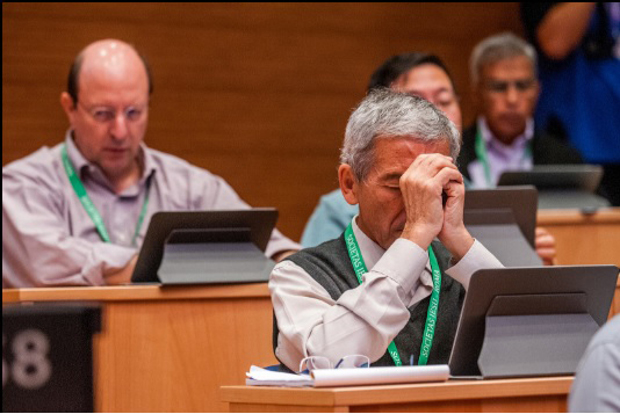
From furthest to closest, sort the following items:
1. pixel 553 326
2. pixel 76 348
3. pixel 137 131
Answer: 1. pixel 137 131
2. pixel 553 326
3. pixel 76 348

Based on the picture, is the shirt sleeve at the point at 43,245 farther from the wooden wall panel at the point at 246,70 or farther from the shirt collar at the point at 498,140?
the shirt collar at the point at 498,140

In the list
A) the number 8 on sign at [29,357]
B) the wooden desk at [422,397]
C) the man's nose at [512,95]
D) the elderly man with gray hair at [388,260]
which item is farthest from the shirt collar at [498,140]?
the number 8 on sign at [29,357]

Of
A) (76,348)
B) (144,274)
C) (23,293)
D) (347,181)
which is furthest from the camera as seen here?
(144,274)

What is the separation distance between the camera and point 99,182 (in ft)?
12.7

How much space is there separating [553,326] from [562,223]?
1758 mm

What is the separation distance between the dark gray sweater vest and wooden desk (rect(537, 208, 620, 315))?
4.77 feet

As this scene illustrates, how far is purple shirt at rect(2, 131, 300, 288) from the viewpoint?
3.45 metres

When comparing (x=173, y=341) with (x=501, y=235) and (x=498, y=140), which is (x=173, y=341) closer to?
(x=501, y=235)

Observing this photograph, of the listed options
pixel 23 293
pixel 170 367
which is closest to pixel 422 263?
pixel 170 367

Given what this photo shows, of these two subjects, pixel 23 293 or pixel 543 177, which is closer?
pixel 23 293

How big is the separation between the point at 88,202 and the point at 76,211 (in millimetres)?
54

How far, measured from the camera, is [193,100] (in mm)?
4980

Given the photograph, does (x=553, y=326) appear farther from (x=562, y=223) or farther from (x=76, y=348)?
(x=562, y=223)

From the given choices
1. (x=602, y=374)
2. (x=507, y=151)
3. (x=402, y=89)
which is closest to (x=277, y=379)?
(x=602, y=374)
